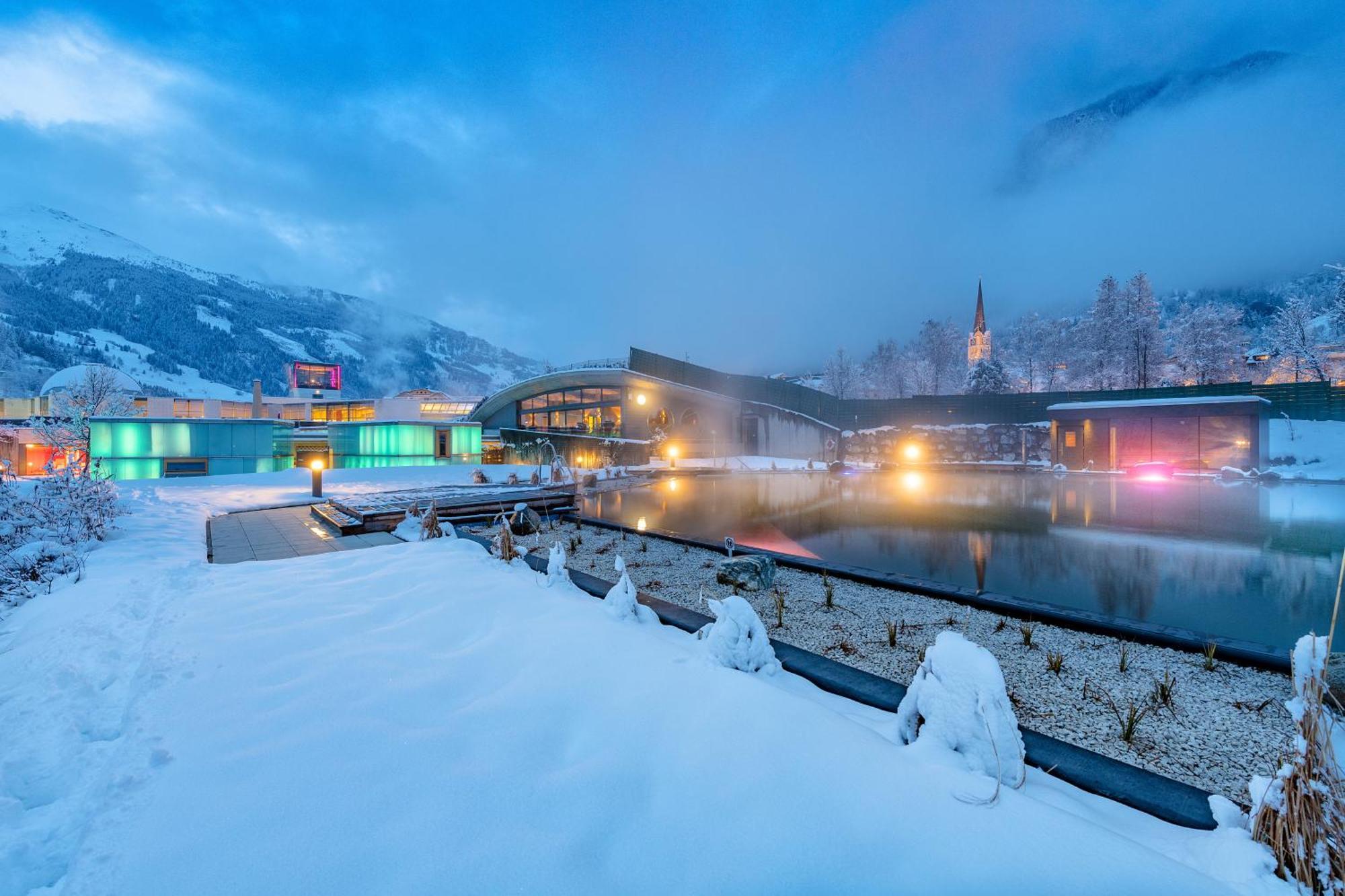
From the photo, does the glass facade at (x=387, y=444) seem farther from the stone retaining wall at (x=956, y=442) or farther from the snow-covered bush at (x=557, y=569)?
the stone retaining wall at (x=956, y=442)

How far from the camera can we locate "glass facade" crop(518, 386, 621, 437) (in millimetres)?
37156

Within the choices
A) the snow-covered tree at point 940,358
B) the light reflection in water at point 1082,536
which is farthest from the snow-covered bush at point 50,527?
the snow-covered tree at point 940,358

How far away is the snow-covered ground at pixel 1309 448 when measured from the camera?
25797 mm

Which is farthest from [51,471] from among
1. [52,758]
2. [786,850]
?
[786,850]

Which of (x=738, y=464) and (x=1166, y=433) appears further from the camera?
(x=738, y=464)

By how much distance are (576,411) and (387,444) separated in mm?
14348

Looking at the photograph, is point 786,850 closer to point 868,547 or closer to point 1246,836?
point 1246,836

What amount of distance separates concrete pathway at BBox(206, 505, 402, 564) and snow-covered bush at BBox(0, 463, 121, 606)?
1.41 m

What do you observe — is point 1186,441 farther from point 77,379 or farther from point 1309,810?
point 77,379

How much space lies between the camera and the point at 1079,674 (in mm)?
4426

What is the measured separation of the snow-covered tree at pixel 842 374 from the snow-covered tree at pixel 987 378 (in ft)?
82.7

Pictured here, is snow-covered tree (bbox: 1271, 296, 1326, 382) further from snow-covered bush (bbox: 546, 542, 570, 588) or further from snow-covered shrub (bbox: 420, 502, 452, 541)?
snow-covered shrub (bbox: 420, 502, 452, 541)

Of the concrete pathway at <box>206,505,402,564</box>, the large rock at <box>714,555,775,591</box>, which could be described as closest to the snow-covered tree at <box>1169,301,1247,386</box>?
the large rock at <box>714,555,775,591</box>

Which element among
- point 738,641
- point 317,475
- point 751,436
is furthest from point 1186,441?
point 317,475
